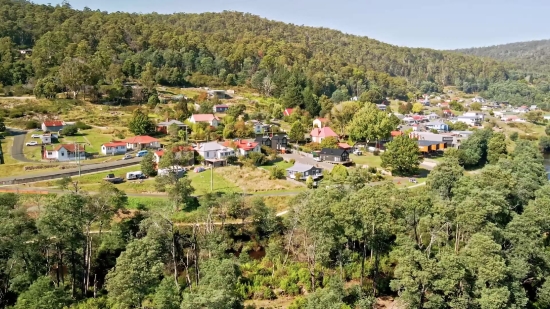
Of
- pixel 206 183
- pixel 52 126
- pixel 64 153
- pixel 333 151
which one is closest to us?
pixel 206 183

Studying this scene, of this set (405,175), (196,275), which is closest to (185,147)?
(196,275)

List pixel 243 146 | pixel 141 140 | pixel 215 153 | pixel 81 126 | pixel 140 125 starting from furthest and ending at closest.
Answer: pixel 81 126 → pixel 140 125 → pixel 141 140 → pixel 243 146 → pixel 215 153

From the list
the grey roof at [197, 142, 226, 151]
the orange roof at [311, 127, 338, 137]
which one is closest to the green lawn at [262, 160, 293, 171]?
the grey roof at [197, 142, 226, 151]

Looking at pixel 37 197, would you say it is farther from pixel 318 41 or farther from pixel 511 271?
pixel 318 41

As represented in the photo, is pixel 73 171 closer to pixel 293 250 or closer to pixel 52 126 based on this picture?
pixel 52 126

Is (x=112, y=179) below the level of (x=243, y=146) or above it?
below

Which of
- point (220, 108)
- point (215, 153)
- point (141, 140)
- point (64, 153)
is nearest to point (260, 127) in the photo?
point (220, 108)
